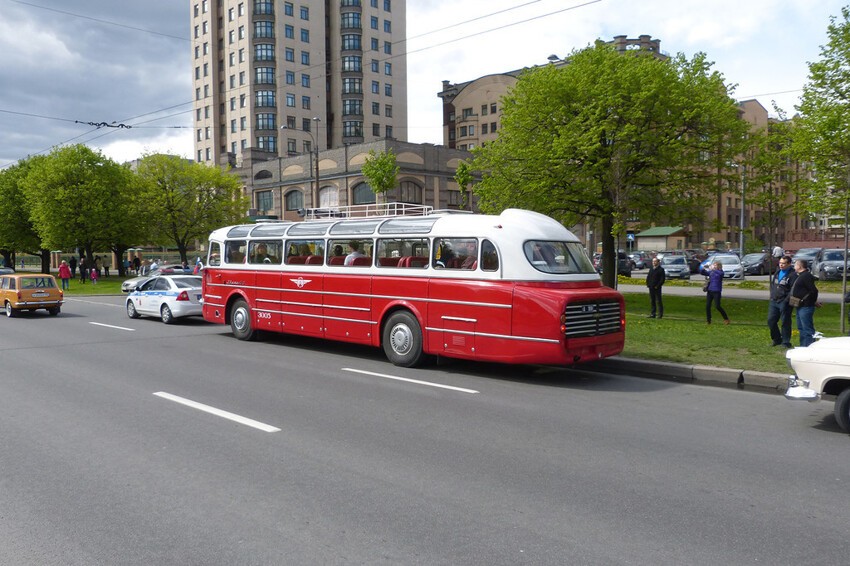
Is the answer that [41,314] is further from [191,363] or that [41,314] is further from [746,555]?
[746,555]

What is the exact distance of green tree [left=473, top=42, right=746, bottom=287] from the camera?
66.8 ft

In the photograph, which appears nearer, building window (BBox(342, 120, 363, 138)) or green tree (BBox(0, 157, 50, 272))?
green tree (BBox(0, 157, 50, 272))

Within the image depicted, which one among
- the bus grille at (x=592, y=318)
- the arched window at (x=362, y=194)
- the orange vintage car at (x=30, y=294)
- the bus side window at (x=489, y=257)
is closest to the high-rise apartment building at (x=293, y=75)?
the arched window at (x=362, y=194)

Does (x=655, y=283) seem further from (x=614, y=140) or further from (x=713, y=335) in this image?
(x=614, y=140)

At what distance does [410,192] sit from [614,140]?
42291mm

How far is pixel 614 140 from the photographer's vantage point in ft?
68.8

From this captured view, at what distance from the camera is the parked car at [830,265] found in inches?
1357

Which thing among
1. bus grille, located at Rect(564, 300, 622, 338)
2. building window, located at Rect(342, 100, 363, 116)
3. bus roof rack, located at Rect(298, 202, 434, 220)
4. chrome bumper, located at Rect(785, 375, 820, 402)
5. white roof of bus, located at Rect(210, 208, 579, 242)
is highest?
building window, located at Rect(342, 100, 363, 116)

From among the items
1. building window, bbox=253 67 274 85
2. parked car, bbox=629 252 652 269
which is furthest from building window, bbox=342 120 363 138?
parked car, bbox=629 252 652 269

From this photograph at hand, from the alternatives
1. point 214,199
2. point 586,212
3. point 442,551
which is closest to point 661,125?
point 586,212

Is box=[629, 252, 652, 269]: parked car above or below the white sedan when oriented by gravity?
above

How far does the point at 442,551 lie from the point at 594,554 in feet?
3.03

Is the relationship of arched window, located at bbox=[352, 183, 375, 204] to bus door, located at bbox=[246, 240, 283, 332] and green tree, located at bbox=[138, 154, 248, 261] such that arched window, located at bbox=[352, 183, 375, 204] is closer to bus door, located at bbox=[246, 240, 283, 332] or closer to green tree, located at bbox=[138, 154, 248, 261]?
green tree, located at bbox=[138, 154, 248, 261]

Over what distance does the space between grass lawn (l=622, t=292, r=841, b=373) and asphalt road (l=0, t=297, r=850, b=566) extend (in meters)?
1.56
